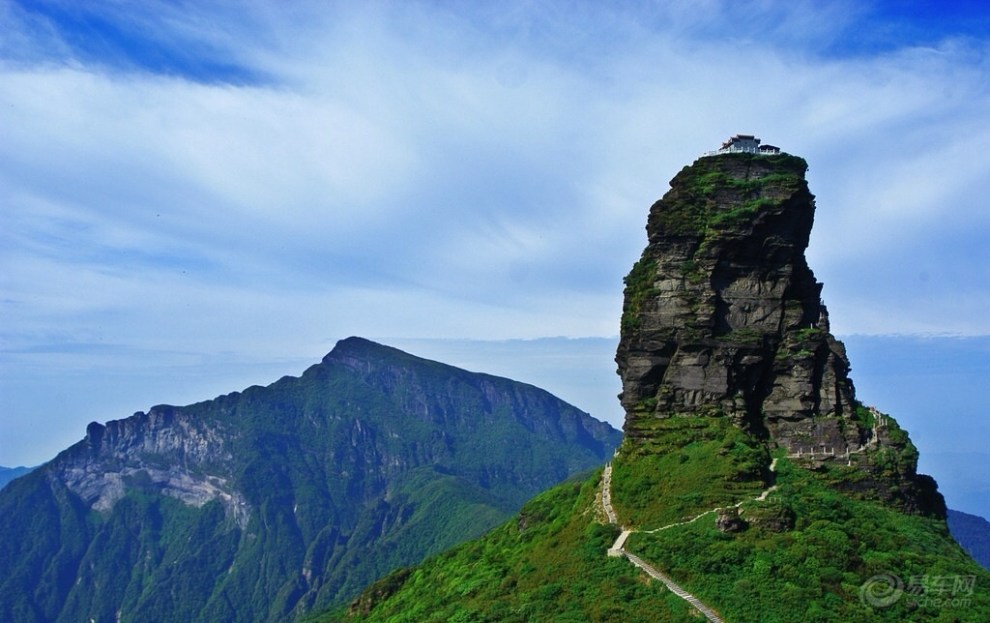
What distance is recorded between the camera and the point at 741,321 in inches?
2320

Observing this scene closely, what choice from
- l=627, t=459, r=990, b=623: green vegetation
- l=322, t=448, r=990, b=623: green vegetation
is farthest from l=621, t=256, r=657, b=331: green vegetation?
l=627, t=459, r=990, b=623: green vegetation

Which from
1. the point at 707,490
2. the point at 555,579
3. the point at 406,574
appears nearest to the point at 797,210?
the point at 707,490

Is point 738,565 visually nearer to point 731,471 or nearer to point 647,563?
point 647,563

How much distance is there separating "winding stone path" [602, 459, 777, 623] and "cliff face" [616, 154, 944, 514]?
4.36 metres

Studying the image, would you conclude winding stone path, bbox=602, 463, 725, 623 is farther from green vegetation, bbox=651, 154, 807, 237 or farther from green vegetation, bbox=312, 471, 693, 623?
green vegetation, bbox=651, 154, 807, 237

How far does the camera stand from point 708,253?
193 feet

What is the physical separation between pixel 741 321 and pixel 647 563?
65.6 ft

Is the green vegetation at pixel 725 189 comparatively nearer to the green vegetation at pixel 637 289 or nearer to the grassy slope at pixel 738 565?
the green vegetation at pixel 637 289

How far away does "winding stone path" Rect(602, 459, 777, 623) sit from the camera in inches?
1665

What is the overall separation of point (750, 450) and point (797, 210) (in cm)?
1800

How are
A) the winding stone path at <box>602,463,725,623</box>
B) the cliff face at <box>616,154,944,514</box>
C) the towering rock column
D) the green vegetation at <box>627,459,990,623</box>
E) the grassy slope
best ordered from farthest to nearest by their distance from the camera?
1. the towering rock column
2. the cliff face at <box>616,154,944,514</box>
3. the winding stone path at <box>602,463,725,623</box>
4. the grassy slope
5. the green vegetation at <box>627,459,990,623</box>

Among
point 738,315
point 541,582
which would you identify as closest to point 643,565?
point 541,582

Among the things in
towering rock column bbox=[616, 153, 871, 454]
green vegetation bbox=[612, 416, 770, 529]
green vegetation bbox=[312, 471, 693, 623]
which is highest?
towering rock column bbox=[616, 153, 871, 454]

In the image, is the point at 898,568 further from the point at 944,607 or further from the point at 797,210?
the point at 797,210
